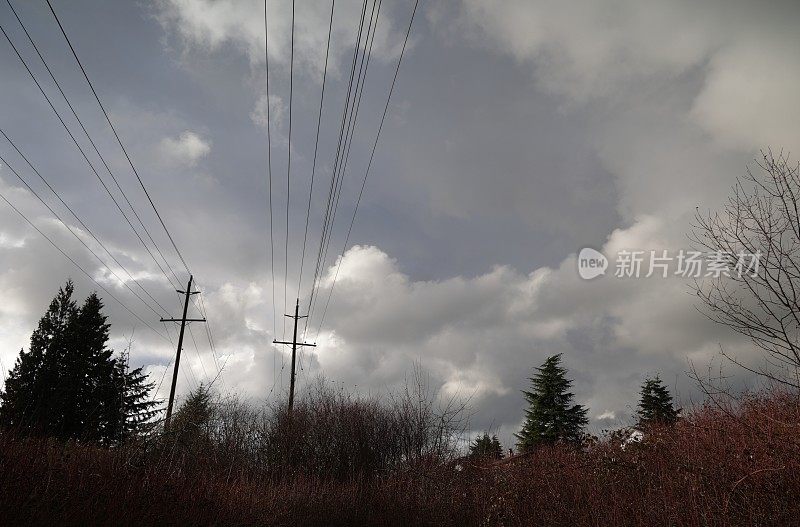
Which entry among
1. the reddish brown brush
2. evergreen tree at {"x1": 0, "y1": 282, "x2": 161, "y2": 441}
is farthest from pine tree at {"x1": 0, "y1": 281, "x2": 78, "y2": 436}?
the reddish brown brush

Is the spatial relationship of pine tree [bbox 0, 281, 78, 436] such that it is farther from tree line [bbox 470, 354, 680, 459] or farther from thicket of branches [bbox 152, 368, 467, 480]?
tree line [bbox 470, 354, 680, 459]

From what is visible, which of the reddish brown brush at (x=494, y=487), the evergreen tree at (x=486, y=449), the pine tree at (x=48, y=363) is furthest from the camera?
the pine tree at (x=48, y=363)

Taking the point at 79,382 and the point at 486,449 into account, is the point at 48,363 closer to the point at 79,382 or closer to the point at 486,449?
the point at 79,382

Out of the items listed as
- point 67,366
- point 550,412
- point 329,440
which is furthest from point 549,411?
point 67,366

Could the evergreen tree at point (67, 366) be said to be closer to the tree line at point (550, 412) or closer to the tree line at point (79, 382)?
the tree line at point (79, 382)

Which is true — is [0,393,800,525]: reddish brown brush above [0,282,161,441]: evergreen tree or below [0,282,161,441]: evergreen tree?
below

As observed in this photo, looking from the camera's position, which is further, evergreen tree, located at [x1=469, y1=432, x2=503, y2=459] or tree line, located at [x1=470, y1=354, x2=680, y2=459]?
tree line, located at [x1=470, y1=354, x2=680, y2=459]

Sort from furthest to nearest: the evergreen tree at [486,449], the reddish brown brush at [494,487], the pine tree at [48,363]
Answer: the pine tree at [48,363] → the evergreen tree at [486,449] → the reddish brown brush at [494,487]

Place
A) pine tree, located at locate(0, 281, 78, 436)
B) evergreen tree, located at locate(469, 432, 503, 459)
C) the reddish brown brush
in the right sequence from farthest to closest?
1. pine tree, located at locate(0, 281, 78, 436)
2. evergreen tree, located at locate(469, 432, 503, 459)
3. the reddish brown brush

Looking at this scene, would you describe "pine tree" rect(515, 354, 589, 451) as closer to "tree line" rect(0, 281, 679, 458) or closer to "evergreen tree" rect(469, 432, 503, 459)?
"tree line" rect(0, 281, 679, 458)

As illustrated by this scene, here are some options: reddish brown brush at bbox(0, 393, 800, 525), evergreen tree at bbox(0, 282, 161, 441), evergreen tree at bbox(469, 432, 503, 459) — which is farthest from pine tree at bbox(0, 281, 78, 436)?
evergreen tree at bbox(469, 432, 503, 459)

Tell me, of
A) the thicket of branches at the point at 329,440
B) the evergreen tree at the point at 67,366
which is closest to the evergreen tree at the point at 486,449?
the thicket of branches at the point at 329,440

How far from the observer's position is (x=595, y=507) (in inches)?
398

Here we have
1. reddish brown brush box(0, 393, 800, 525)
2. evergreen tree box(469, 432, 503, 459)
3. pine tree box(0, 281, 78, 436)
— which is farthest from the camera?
pine tree box(0, 281, 78, 436)
